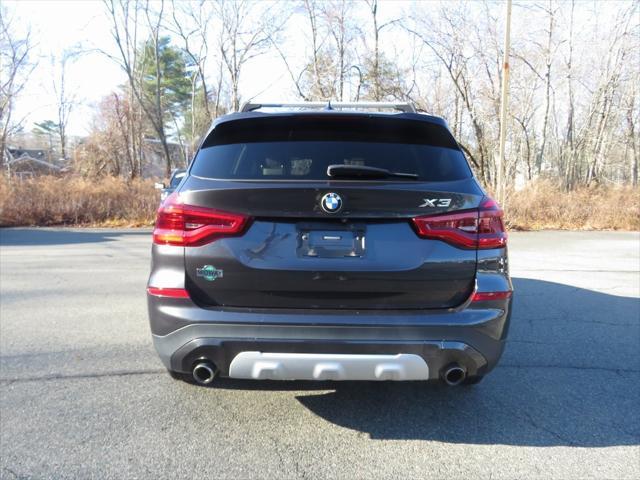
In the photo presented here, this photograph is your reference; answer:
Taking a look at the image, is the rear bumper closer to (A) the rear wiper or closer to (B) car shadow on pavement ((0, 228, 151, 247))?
(A) the rear wiper

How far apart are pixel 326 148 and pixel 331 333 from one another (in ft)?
3.50

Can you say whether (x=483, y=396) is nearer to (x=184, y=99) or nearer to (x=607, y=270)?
(x=607, y=270)

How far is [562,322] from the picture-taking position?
4.70 m

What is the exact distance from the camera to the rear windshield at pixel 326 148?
2520 mm

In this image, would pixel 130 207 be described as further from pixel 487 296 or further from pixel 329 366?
pixel 487 296

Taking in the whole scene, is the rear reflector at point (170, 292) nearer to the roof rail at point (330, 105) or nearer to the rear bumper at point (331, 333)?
the rear bumper at point (331, 333)

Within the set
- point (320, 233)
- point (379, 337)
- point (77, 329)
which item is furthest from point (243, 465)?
point (77, 329)

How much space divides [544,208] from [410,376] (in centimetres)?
1473

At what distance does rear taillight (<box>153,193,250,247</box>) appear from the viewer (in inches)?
90.1

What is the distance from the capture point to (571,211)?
15.0 metres

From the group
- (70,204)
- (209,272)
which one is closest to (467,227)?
(209,272)

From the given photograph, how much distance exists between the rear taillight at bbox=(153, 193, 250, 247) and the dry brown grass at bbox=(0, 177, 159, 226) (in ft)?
43.2

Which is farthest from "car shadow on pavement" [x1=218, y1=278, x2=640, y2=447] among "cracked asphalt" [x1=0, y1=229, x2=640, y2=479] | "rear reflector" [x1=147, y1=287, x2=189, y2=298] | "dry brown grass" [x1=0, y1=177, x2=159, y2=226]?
"dry brown grass" [x1=0, y1=177, x2=159, y2=226]

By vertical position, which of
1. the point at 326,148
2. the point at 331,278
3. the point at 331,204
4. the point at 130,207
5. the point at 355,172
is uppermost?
the point at 326,148
